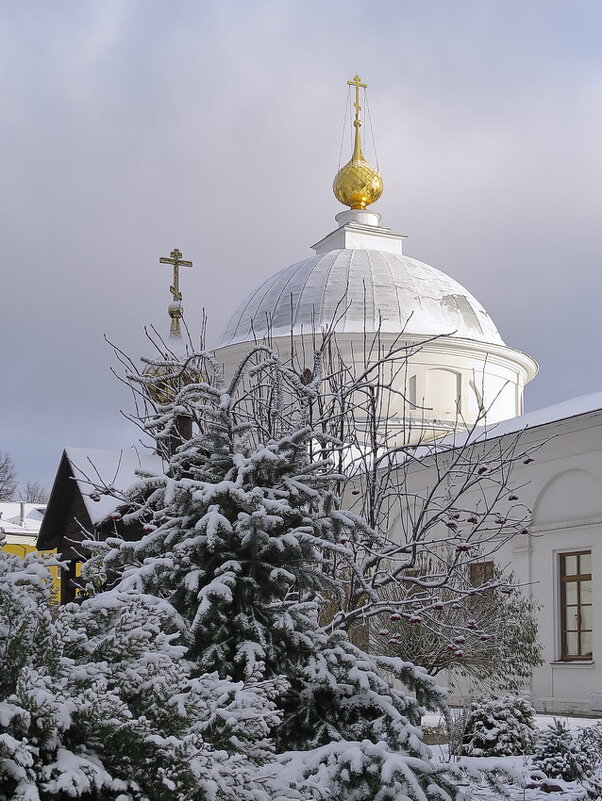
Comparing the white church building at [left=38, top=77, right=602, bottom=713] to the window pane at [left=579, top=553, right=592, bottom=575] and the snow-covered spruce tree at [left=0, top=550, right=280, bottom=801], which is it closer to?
the window pane at [left=579, top=553, right=592, bottom=575]

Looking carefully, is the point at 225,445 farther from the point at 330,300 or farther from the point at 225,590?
the point at 330,300

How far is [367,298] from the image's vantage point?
102ft

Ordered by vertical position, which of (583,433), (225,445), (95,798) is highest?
(583,433)

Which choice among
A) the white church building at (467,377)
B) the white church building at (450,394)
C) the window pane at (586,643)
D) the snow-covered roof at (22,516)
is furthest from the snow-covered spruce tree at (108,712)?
the snow-covered roof at (22,516)

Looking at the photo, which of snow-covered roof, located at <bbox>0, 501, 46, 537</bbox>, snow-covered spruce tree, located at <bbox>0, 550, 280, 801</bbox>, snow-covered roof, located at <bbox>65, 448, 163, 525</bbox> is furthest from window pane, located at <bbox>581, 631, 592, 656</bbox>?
snow-covered roof, located at <bbox>0, 501, 46, 537</bbox>

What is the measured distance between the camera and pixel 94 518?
1354 centimetres

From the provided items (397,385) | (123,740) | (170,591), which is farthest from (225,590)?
(397,385)

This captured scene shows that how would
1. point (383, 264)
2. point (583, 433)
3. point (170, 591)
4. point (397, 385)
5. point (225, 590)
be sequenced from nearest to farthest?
1. point (225, 590)
2. point (170, 591)
3. point (583, 433)
4. point (397, 385)
5. point (383, 264)

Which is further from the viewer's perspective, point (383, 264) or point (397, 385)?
point (383, 264)

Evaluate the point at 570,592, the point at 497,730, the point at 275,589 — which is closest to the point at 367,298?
the point at 570,592

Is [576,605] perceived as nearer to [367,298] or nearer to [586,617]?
[586,617]

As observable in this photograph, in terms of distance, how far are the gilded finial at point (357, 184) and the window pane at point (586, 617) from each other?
2226 centimetres

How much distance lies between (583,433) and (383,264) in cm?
1555

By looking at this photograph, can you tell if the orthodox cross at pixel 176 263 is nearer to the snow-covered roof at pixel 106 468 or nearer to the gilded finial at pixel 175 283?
the gilded finial at pixel 175 283
